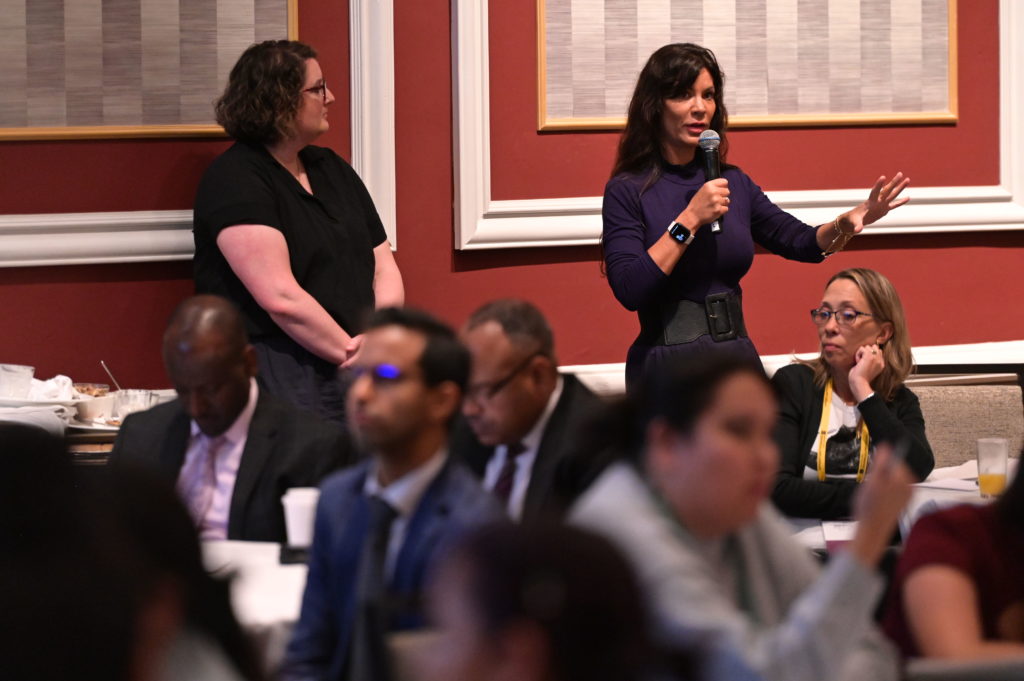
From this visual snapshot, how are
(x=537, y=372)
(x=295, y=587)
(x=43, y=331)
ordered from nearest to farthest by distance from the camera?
(x=295, y=587), (x=537, y=372), (x=43, y=331)

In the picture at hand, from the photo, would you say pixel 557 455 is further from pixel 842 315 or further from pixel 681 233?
pixel 842 315

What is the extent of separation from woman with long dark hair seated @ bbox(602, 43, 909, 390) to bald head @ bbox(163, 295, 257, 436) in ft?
3.71

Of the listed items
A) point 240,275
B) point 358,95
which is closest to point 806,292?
point 358,95

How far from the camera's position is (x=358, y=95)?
4.41 meters

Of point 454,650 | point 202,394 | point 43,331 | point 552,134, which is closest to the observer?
point 454,650

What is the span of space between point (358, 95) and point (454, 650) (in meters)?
3.47

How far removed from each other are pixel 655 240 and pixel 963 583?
1878 millimetres

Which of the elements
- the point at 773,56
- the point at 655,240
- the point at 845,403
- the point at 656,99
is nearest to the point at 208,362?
the point at 655,240

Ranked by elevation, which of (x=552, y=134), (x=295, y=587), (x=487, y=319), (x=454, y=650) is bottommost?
(x=295, y=587)

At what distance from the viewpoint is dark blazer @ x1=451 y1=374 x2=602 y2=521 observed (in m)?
2.29

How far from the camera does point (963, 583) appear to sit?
6.17 feet

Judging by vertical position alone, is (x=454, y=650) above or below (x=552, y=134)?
below

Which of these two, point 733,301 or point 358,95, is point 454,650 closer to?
point 733,301

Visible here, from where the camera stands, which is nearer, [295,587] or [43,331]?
[295,587]
